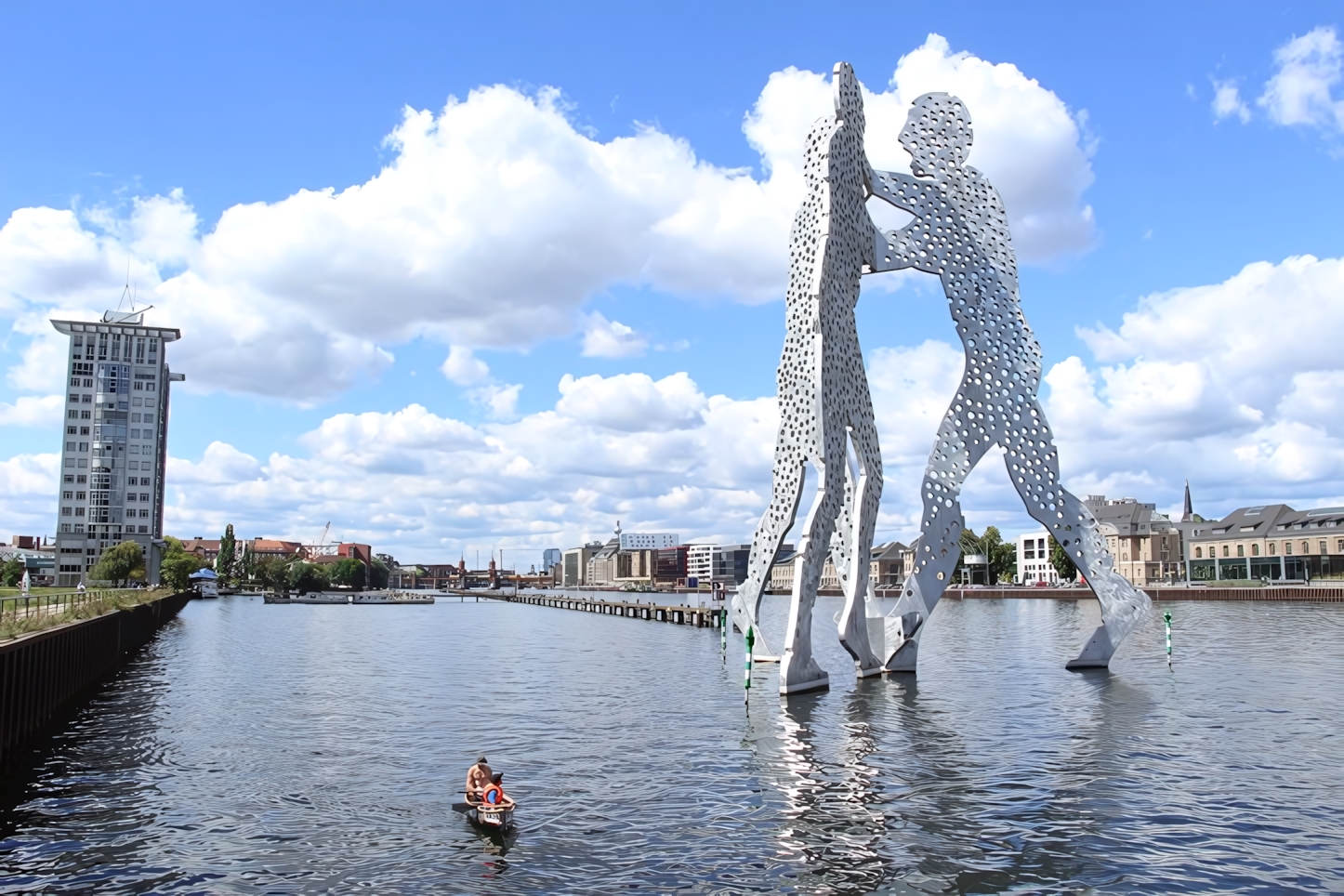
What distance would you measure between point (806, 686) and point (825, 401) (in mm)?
8073

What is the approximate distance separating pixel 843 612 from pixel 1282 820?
52.1ft

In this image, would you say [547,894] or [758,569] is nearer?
[547,894]

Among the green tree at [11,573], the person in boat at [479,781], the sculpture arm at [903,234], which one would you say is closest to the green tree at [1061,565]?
the sculpture arm at [903,234]

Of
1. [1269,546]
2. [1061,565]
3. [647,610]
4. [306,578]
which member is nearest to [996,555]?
[1061,565]

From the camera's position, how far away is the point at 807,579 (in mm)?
29156

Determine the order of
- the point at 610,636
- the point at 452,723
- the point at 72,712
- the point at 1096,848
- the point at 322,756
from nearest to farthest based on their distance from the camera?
the point at 1096,848, the point at 322,756, the point at 452,723, the point at 72,712, the point at 610,636

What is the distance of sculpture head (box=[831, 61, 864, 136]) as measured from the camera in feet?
105

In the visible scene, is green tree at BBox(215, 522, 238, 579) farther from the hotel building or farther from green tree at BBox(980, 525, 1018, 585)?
the hotel building

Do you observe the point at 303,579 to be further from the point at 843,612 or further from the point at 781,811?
the point at 781,811

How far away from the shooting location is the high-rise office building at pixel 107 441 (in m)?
145

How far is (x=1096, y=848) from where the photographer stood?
1571 cm

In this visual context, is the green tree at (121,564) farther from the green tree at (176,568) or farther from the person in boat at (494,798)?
the person in boat at (494,798)

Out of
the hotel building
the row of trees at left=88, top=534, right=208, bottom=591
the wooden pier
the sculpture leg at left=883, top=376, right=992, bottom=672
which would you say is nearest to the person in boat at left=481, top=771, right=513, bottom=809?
the sculpture leg at left=883, top=376, right=992, bottom=672

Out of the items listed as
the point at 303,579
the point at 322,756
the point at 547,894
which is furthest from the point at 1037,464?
the point at 303,579
